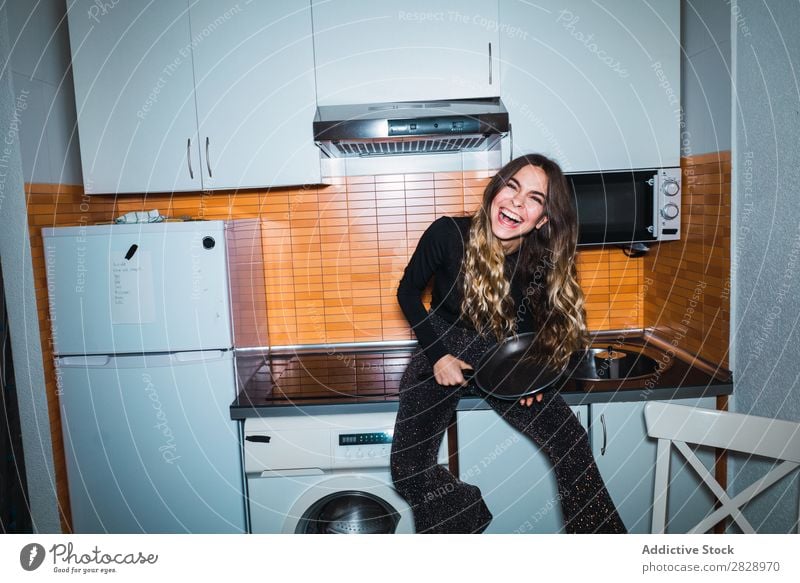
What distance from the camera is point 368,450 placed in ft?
4.84

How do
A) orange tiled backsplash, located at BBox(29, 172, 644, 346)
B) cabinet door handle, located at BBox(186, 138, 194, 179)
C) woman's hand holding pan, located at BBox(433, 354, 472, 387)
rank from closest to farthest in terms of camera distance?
1. woman's hand holding pan, located at BBox(433, 354, 472, 387)
2. cabinet door handle, located at BBox(186, 138, 194, 179)
3. orange tiled backsplash, located at BBox(29, 172, 644, 346)

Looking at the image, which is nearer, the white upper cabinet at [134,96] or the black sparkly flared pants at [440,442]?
the black sparkly flared pants at [440,442]

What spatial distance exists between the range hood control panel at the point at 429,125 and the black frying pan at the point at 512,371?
0.57 metres

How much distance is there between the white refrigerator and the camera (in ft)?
4.83

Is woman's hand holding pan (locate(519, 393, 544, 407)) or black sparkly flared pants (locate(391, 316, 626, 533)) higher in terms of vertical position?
woman's hand holding pan (locate(519, 393, 544, 407))

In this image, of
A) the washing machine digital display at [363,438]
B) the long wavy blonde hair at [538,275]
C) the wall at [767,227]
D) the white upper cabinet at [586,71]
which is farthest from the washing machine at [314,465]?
the white upper cabinet at [586,71]

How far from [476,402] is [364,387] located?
32cm

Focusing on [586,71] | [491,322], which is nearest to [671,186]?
[586,71]

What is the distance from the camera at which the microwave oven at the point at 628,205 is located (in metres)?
1.65

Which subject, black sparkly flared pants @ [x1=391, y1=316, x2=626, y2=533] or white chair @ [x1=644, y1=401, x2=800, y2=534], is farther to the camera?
black sparkly flared pants @ [x1=391, y1=316, x2=626, y2=533]

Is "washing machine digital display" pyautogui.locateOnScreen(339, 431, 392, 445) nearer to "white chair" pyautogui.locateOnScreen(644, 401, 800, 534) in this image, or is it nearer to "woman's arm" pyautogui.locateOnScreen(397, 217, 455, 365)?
"woman's arm" pyautogui.locateOnScreen(397, 217, 455, 365)

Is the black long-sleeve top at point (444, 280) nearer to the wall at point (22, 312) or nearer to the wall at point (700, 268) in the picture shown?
the wall at point (700, 268)

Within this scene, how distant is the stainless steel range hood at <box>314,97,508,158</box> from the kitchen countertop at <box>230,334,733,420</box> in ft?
2.21

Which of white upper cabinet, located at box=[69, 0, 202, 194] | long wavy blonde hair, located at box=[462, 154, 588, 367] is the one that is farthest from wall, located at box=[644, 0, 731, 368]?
white upper cabinet, located at box=[69, 0, 202, 194]
